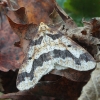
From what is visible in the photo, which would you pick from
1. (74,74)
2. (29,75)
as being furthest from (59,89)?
(29,75)

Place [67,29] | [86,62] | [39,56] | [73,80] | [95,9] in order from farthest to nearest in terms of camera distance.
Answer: [95,9] → [67,29] → [39,56] → [86,62] → [73,80]

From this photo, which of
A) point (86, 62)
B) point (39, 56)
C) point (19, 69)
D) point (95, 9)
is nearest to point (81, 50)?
point (86, 62)

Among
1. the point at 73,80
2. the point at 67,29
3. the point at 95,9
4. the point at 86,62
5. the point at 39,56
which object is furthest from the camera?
the point at 95,9

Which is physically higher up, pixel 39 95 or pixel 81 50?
pixel 81 50

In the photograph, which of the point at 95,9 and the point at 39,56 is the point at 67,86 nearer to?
the point at 39,56

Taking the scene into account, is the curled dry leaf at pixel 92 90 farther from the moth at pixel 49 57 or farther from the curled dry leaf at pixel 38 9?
the curled dry leaf at pixel 38 9

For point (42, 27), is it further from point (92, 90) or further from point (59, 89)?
point (92, 90)

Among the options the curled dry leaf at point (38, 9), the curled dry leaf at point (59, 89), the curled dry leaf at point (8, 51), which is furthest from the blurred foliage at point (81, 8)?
the curled dry leaf at point (59, 89)

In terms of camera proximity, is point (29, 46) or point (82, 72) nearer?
point (82, 72)
